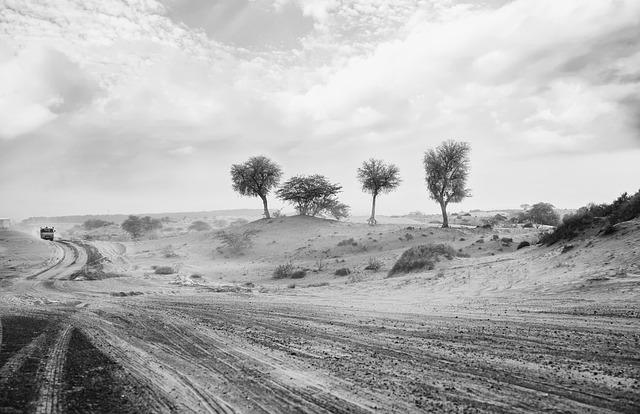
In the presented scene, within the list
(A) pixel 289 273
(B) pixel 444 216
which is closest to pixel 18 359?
(A) pixel 289 273

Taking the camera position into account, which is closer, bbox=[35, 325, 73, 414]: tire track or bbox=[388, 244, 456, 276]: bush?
bbox=[35, 325, 73, 414]: tire track

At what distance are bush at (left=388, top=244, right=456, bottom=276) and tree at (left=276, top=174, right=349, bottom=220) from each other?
33.7 metres

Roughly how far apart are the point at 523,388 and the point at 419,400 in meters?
1.15

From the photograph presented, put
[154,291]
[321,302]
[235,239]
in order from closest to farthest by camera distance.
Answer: [321,302] < [154,291] < [235,239]

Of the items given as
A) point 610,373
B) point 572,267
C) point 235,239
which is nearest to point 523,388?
point 610,373

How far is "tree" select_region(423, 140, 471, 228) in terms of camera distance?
4009cm

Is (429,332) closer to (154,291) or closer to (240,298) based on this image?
(240,298)

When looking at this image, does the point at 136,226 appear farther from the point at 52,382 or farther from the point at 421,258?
the point at 52,382

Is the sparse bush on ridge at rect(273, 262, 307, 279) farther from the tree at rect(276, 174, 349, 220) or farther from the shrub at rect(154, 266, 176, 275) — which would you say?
the tree at rect(276, 174, 349, 220)

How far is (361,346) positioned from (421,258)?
41.6 feet

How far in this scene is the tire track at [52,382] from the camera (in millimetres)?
3631

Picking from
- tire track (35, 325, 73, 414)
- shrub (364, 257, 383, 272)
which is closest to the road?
tire track (35, 325, 73, 414)

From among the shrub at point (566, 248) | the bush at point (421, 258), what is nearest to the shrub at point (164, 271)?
the bush at point (421, 258)

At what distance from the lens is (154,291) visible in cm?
1446
